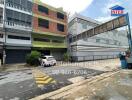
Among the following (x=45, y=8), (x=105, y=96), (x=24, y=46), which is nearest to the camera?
(x=105, y=96)

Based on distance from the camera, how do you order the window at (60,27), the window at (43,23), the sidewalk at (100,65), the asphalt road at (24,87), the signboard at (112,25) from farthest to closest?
the window at (60,27) → the window at (43,23) → the sidewalk at (100,65) → the signboard at (112,25) → the asphalt road at (24,87)

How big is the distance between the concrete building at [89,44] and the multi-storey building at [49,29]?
98.4 inches

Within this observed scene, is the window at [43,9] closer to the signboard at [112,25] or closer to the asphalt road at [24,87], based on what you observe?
the signboard at [112,25]

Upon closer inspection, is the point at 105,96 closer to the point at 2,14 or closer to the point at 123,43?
the point at 2,14

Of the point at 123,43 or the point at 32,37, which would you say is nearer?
the point at 32,37

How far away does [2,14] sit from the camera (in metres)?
21.8

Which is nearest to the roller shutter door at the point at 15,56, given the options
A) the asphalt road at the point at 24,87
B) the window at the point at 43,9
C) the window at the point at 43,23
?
the window at the point at 43,23

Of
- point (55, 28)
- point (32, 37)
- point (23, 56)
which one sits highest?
point (55, 28)

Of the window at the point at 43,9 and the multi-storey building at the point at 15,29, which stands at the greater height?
the window at the point at 43,9

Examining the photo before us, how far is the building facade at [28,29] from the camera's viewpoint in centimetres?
2184

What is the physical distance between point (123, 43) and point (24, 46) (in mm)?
39264

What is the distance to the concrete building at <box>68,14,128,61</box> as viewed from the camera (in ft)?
97.4

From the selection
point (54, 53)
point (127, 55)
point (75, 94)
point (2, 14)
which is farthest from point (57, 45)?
point (75, 94)

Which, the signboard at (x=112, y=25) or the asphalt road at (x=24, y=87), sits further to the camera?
the signboard at (x=112, y=25)
